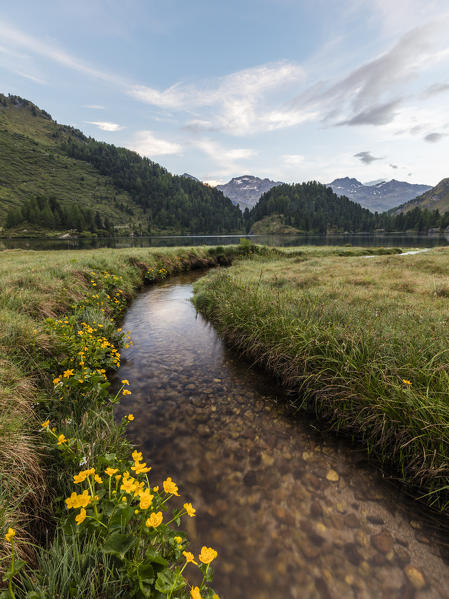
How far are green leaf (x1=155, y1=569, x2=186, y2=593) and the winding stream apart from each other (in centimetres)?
147

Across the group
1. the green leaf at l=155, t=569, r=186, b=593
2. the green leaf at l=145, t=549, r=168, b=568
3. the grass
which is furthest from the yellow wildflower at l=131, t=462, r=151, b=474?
the grass

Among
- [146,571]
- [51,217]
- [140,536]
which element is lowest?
[146,571]

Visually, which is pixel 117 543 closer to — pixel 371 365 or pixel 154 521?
pixel 154 521

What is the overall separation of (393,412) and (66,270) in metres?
14.0

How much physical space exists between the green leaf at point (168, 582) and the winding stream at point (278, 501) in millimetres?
1466

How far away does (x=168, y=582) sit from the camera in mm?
1996

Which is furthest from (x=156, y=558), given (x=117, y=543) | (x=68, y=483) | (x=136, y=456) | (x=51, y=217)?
(x=51, y=217)

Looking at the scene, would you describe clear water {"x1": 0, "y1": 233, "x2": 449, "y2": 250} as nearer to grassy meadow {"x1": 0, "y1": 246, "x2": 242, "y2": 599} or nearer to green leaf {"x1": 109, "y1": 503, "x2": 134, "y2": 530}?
grassy meadow {"x1": 0, "y1": 246, "x2": 242, "y2": 599}

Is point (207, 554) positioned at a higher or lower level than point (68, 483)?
higher

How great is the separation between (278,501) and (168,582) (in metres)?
2.55

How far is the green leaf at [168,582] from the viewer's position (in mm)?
1903

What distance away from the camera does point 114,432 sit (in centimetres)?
445

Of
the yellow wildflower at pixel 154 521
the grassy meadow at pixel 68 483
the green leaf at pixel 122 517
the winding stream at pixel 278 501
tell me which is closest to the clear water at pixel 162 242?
the grassy meadow at pixel 68 483

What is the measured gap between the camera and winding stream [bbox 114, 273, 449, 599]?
122 inches
